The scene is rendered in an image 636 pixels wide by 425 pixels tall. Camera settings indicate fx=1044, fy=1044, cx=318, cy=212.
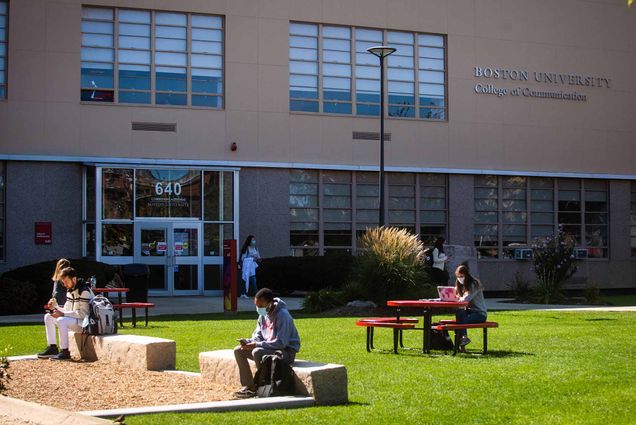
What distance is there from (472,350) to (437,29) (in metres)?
23.7

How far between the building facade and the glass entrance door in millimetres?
51

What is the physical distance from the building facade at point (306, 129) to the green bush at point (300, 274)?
192 cm

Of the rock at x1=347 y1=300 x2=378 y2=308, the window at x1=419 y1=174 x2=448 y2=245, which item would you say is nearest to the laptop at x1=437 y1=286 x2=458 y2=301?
the rock at x1=347 y1=300 x2=378 y2=308

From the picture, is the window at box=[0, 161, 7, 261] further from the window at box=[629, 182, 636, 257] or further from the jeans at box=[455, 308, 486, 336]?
the window at box=[629, 182, 636, 257]

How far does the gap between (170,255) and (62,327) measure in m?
18.2

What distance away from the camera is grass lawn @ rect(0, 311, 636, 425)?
940 cm

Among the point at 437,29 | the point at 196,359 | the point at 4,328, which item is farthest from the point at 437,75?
the point at 196,359

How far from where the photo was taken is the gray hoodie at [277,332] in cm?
Result: 1080

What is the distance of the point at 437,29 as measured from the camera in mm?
37250

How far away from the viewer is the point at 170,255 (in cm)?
3291

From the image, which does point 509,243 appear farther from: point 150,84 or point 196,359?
point 196,359

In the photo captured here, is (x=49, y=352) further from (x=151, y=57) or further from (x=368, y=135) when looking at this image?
(x=368, y=135)

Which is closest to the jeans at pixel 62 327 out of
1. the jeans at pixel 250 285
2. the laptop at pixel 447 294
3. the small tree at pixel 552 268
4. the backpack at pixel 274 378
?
the backpack at pixel 274 378

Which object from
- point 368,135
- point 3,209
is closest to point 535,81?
point 368,135
